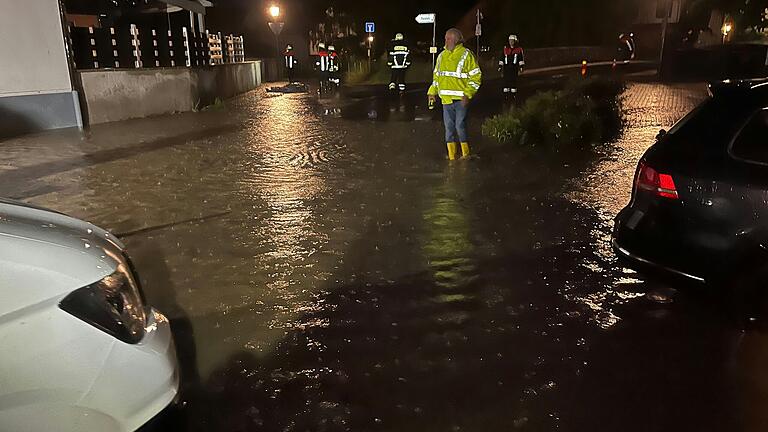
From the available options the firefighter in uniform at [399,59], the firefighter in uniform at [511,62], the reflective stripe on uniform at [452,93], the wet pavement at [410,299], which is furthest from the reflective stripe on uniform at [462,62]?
the firefighter in uniform at [399,59]

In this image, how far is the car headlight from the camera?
2.17 meters

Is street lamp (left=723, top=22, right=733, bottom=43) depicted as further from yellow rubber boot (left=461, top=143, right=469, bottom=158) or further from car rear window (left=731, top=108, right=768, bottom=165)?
car rear window (left=731, top=108, right=768, bottom=165)

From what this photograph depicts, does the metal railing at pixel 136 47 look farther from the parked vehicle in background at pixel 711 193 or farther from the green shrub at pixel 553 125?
the parked vehicle in background at pixel 711 193

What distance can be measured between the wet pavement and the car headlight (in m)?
0.40

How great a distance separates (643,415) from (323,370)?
5.86 feet

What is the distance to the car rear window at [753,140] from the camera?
12.2 ft

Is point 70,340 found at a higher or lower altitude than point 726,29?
lower

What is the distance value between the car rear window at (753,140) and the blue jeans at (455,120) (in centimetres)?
549

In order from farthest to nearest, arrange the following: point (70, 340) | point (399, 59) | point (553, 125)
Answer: point (399, 59)
point (553, 125)
point (70, 340)

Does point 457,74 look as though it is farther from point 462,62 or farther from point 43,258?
point 43,258

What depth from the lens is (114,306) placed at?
2336 millimetres

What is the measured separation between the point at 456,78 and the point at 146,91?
9.50m

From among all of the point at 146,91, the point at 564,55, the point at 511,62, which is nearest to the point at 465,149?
the point at 146,91

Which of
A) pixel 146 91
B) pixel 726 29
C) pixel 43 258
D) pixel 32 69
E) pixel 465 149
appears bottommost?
pixel 465 149
